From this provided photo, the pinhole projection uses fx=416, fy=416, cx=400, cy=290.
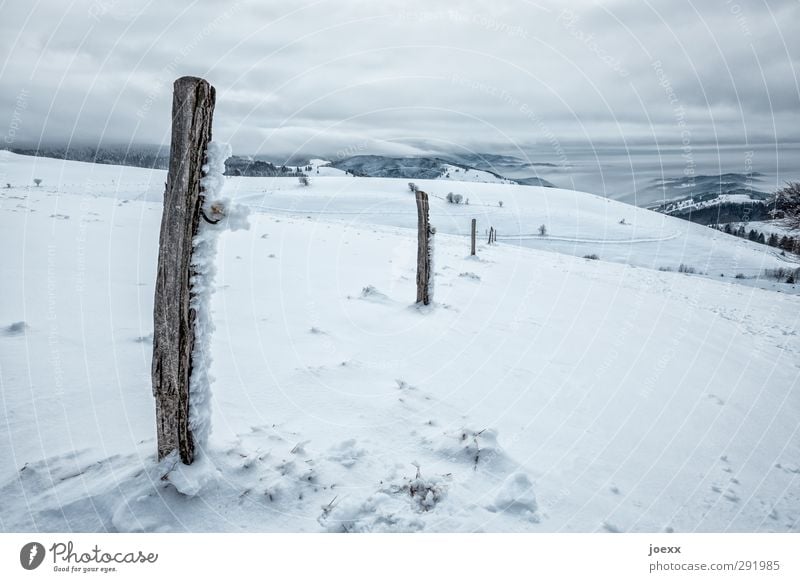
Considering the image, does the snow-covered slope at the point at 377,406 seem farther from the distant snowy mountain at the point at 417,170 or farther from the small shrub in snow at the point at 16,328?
the distant snowy mountain at the point at 417,170

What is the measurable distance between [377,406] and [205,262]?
7.39 ft

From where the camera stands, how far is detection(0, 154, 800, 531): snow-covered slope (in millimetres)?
2840

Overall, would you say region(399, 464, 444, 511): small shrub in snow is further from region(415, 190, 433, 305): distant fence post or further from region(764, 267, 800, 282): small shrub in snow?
region(764, 267, 800, 282): small shrub in snow

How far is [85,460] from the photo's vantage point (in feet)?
9.40

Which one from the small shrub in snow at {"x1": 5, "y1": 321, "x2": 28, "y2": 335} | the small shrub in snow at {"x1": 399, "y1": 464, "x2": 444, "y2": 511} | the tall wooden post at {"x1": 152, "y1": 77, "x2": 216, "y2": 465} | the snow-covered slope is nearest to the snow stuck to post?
the tall wooden post at {"x1": 152, "y1": 77, "x2": 216, "y2": 465}

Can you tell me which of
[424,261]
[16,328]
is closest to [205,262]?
[16,328]

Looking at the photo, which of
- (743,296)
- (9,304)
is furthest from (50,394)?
(743,296)

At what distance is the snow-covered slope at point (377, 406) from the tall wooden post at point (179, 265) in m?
0.37

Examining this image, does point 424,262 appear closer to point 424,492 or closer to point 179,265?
point 424,492

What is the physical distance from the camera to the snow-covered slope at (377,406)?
2840 mm

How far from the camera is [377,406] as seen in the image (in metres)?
4.21

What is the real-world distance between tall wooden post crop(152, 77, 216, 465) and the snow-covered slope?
374 mm
